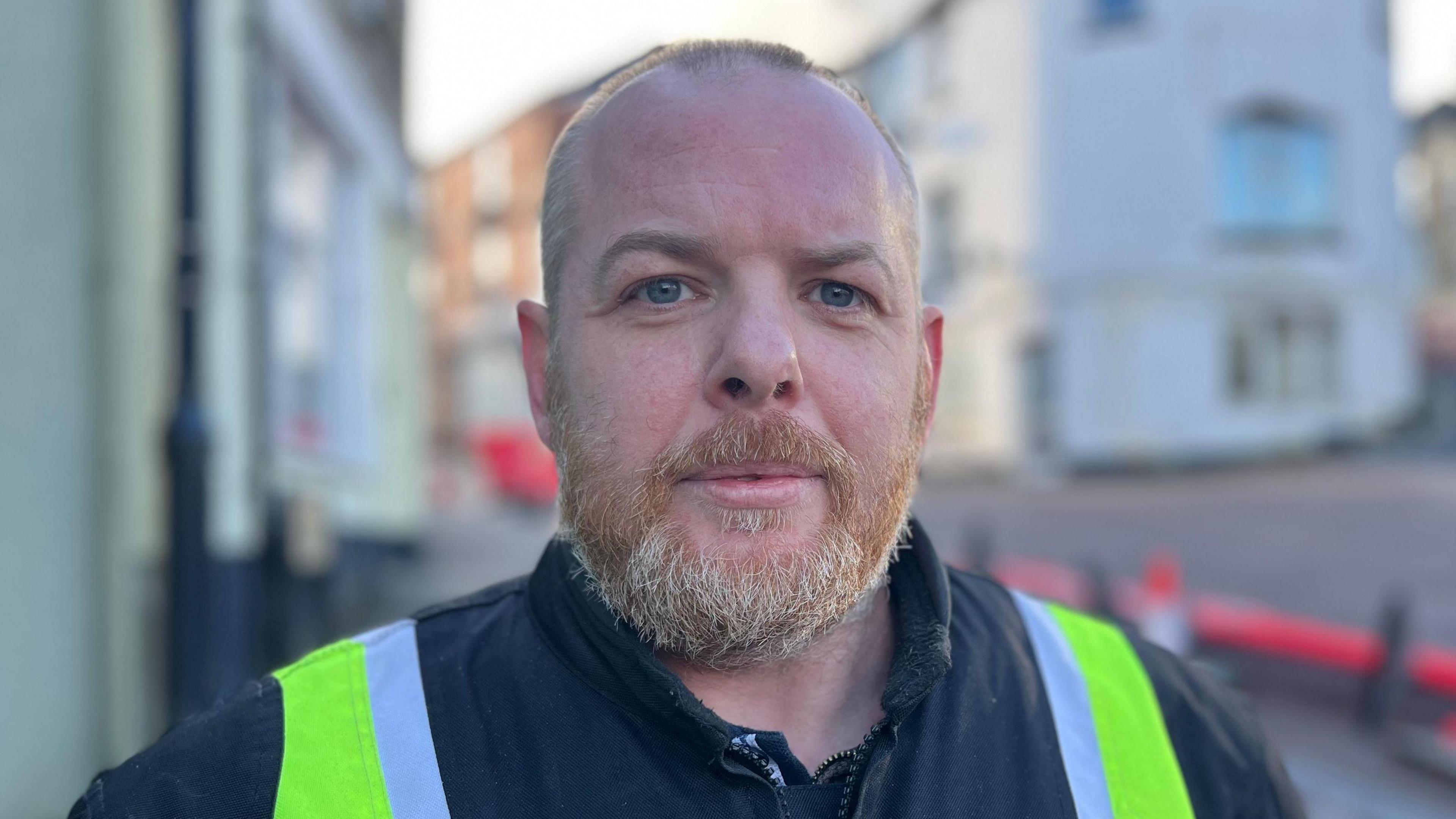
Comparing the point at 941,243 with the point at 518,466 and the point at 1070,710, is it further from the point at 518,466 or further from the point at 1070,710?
the point at 518,466

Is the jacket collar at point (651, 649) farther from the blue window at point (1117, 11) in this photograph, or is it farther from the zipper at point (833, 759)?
the blue window at point (1117, 11)

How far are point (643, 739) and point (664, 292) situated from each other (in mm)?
537

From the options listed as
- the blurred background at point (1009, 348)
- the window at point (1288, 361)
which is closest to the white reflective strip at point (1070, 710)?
the blurred background at point (1009, 348)

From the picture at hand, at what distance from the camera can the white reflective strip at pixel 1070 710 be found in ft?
4.24

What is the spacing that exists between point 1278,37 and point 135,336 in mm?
5116

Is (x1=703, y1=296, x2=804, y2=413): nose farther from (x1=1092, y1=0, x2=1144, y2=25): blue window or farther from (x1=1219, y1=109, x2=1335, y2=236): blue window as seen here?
(x1=1092, y1=0, x2=1144, y2=25): blue window

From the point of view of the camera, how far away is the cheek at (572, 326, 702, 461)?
4.03 ft

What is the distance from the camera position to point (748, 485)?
1207mm

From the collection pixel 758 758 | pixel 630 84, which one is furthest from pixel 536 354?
pixel 758 758

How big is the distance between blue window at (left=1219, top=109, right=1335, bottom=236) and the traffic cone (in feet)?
6.11

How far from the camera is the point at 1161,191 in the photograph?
5.29 metres

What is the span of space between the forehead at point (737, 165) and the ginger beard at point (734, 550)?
240 mm

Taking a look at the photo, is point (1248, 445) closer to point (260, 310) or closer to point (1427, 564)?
point (1427, 564)

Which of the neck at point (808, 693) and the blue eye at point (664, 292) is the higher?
the blue eye at point (664, 292)
